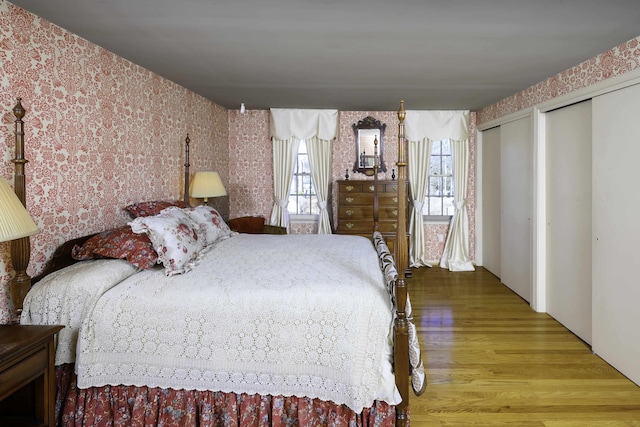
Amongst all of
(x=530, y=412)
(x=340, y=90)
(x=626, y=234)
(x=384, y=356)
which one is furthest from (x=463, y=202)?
(x=384, y=356)

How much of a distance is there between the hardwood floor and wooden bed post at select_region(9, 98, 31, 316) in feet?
7.36

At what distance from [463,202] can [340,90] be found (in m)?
2.72

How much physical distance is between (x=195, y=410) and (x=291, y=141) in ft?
14.7

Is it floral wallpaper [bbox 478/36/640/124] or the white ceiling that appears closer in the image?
the white ceiling

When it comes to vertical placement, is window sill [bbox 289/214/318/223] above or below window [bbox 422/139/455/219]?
below

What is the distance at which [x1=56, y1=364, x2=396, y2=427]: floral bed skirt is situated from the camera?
7.02 ft

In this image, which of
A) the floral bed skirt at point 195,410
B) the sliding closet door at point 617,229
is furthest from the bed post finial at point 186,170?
the sliding closet door at point 617,229

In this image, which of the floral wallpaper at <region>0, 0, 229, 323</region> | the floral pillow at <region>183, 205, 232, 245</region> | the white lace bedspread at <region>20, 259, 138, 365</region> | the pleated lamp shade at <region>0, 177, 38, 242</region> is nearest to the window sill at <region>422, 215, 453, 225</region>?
the floral pillow at <region>183, 205, 232, 245</region>

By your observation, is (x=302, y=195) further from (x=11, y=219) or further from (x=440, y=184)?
(x=11, y=219)

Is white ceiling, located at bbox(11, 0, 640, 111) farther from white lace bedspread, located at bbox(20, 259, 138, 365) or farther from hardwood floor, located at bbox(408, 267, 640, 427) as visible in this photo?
hardwood floor, located at bbox(408, 267, 640, 427)

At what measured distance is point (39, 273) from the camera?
8.29ft

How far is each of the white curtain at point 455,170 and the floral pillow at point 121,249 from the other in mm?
4371

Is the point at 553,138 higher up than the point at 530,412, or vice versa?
the point at 553,138

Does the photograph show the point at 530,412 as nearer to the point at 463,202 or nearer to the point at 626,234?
the point at 626,234
